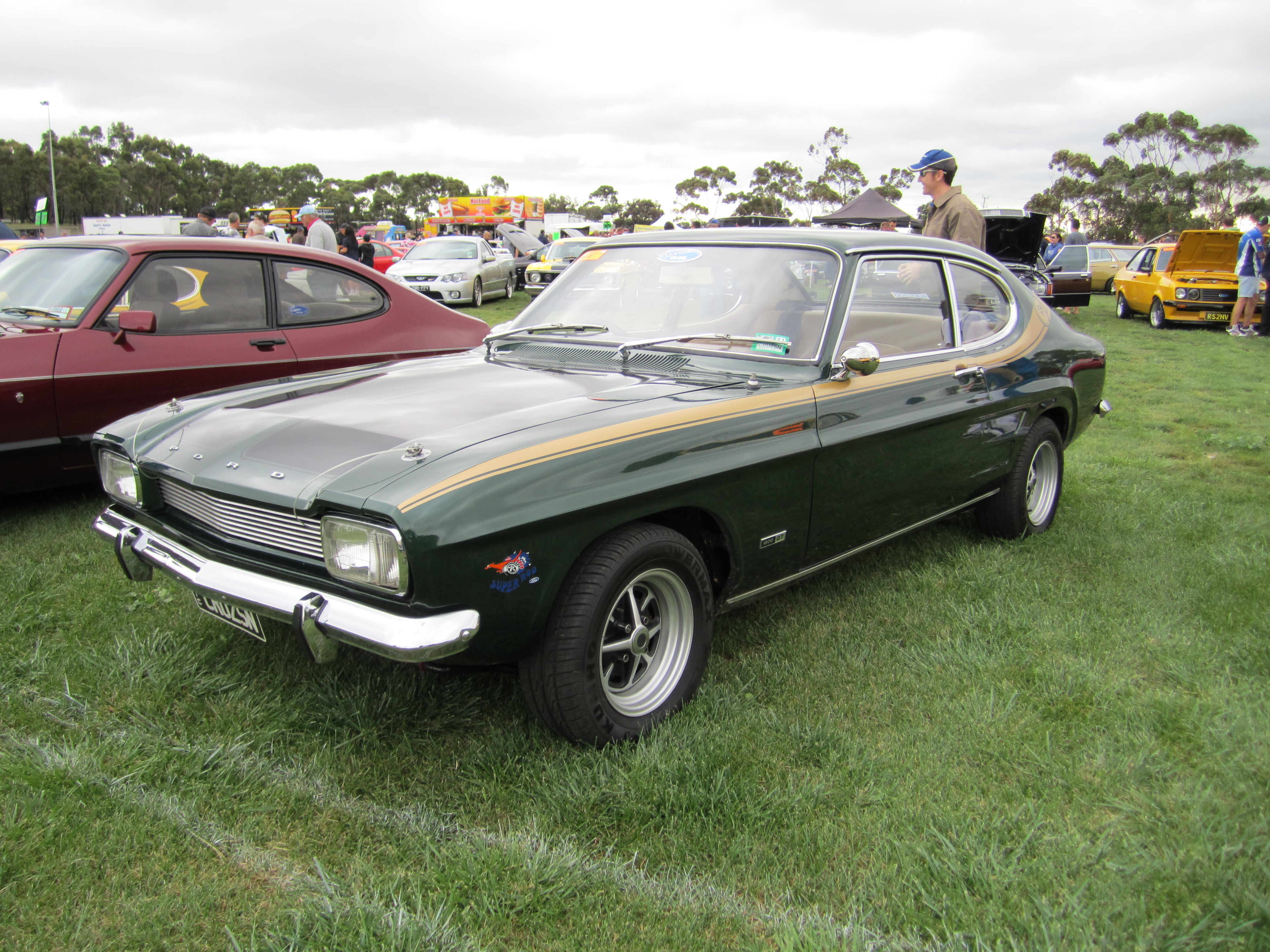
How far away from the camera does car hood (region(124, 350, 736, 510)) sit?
2.31 metres

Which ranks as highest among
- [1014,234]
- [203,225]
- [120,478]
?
[1014,234]

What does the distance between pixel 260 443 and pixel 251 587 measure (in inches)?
17.3

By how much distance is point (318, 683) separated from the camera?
289 cm

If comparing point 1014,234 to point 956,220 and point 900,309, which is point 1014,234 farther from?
point 900,309

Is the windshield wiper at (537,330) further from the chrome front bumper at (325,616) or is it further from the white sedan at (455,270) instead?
the white sedan at (455,270)

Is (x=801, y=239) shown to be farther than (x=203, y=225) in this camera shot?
No

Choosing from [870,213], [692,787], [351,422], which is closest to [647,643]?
[692,787]

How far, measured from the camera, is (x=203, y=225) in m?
11.0

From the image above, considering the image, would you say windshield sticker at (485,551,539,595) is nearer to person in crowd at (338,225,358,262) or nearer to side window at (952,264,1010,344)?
side window at (952,264,1010,344)

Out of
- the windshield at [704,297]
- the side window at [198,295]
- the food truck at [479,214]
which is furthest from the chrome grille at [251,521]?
the food truck at [479,214]

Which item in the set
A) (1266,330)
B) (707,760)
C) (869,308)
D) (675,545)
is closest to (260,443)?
(675,545)

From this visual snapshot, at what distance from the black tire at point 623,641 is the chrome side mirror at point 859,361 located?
35.8 inches

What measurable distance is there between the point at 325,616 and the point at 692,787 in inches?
41.4

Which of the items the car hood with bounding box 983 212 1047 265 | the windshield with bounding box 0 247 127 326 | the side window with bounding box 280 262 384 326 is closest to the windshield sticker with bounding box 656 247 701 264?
the side window with bounding box 280 262 384 326
